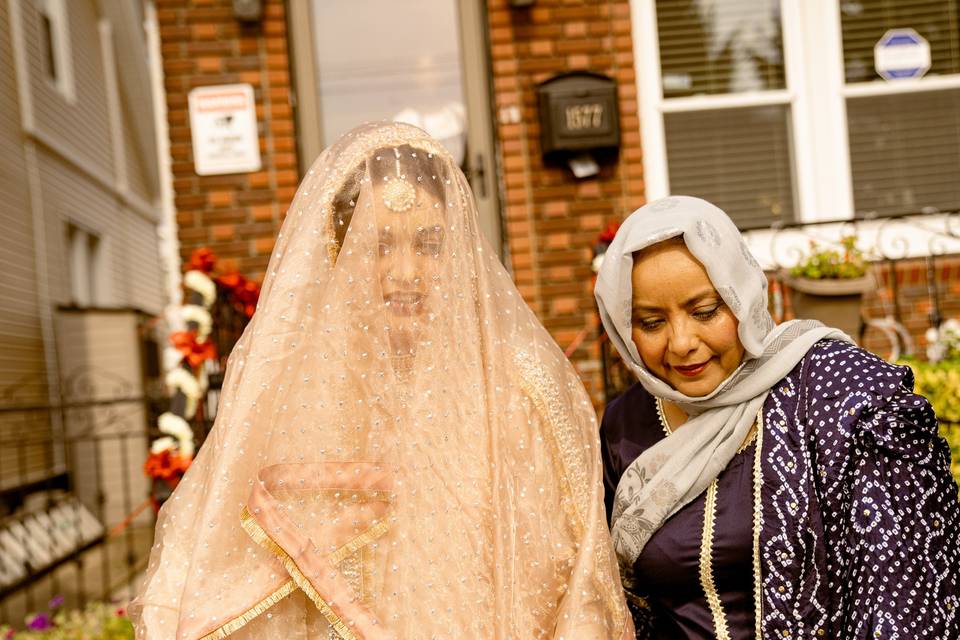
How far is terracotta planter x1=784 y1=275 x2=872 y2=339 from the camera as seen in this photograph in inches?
174

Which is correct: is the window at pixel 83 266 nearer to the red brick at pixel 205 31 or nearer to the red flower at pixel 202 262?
the red brick at pixel 205 31

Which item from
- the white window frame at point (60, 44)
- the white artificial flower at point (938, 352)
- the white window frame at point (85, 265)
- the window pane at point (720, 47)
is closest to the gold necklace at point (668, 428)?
the white artificial flower at point (938, 352)

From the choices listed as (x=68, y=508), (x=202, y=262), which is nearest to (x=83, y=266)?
(x=68, y=508)

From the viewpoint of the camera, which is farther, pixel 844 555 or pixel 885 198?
pixel 885 198

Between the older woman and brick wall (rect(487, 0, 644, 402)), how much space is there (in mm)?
3096

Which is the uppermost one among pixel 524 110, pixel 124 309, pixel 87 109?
pixel 87 109

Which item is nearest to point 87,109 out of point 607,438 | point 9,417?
point 9,417

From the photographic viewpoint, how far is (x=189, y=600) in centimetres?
172

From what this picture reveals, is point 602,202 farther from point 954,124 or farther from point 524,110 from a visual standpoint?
point 954,124

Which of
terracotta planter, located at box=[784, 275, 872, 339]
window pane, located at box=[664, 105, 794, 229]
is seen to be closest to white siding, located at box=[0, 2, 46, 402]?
window pane, located at box=[664, 105, 794, 229]

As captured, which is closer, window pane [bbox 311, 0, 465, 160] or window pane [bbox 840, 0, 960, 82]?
window pane [bbox 311, 0, 465, 160]

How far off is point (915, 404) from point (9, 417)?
8303 mm

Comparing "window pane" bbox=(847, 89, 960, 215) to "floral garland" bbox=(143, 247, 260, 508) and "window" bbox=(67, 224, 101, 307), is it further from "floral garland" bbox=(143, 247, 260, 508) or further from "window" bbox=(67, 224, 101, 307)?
"window" bbox=(67, 224, 101, 307)

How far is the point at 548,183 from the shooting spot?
5223 mm
